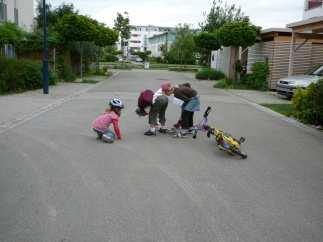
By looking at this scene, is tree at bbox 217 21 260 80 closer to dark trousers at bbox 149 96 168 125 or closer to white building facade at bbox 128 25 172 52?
dark trousers at bbox 149 96 168 125

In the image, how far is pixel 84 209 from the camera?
4.95m

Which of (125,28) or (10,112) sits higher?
(125,28)

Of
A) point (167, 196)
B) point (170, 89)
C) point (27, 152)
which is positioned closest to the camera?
point (167, 196)

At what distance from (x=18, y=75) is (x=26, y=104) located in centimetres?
424

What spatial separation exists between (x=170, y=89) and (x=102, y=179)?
3753 mm

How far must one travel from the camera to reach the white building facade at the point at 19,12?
29.5 meters

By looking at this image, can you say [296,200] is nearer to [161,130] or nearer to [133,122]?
[161,130]

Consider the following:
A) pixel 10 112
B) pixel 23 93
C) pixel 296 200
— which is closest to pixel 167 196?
pixel 296 200

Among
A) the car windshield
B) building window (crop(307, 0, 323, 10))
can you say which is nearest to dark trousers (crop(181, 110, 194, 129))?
the car windshield

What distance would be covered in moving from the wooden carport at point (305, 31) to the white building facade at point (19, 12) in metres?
16.7

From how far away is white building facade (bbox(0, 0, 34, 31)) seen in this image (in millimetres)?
29525

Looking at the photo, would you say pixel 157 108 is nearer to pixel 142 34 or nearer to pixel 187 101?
pixel 187 101

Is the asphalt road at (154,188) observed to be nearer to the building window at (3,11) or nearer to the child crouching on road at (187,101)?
the child crouching on road at (187,101)

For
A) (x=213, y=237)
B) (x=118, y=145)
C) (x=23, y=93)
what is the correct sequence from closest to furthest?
(x=213, y=237) → (x=118, y=145) → (x=23, y=93)
